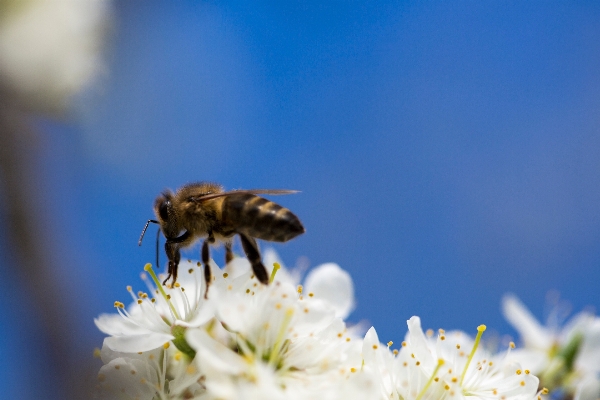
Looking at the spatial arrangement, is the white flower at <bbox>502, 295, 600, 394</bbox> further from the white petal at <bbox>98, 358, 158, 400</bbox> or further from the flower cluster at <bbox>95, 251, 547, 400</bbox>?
the white petal at <bbox>98, 358, 158, 400</bbox>

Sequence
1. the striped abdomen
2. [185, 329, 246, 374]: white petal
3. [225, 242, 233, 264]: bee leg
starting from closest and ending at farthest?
[185, 329, 246, 374]: white petal → the striped abdomen → [225, 242, 233, 264]: bee leg

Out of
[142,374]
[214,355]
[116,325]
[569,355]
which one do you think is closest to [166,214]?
[116,325]

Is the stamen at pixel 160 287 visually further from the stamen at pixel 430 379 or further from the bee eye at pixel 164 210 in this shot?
the stamen at pixel 430 379

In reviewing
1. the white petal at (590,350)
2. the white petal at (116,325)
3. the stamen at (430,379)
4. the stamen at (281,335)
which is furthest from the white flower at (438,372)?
the white petal at (590,350)

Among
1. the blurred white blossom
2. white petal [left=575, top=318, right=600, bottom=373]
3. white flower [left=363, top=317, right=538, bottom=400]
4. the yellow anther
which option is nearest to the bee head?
the yellow anther

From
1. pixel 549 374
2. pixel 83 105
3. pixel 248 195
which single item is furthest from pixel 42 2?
pixel 549 374

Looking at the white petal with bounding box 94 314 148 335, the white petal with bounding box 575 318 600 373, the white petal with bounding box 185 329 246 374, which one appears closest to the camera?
the white petal with bounding box 185 329 246 374
